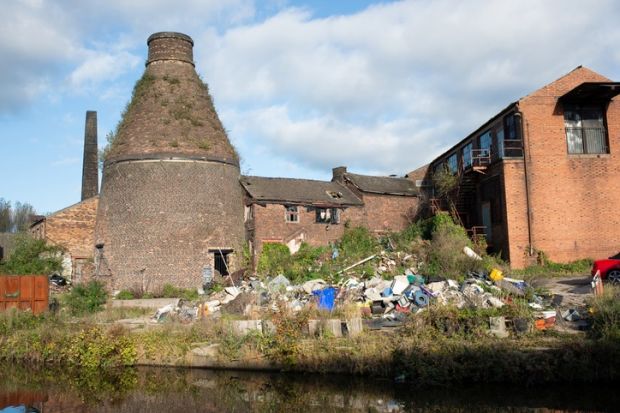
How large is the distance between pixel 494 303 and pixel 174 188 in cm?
1580

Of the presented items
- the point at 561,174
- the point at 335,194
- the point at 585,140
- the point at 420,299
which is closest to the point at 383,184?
the point at 335,194

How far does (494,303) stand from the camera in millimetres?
15586

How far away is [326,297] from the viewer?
60.8ft

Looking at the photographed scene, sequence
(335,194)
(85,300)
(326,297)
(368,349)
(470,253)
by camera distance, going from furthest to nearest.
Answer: (335,194)
(470,253)
(85,300)
(326,297)
(368,349)

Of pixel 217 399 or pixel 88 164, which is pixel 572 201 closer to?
pixel 217 399

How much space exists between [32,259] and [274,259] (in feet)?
35.3

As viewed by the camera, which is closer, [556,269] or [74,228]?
[556,269]

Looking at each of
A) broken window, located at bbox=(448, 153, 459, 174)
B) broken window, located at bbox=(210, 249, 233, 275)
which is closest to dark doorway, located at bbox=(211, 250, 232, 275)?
broken window, located at bbox=(210, 249, 233, 275)

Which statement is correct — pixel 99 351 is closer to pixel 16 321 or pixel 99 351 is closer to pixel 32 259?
pixel 16 321

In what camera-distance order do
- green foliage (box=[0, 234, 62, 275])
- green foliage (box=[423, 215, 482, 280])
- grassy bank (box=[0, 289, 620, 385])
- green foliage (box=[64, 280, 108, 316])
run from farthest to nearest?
green foliage (box=[0, 234, 62, 275]) < green foliage (box=[423, 215, 482, 280]) < green foliage (box=[64, 280, 108, 316]) < grassy bank (box=[0, 289, 620, 385])

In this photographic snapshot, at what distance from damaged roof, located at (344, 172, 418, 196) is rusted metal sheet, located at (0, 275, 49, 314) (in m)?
18.9

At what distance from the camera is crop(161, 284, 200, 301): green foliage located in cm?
2381

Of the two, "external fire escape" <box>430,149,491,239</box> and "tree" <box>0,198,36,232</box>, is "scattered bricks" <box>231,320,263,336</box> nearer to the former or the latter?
"external fire escape" <box>430,149,491,239</box>

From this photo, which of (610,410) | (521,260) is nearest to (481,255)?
(521,260)
